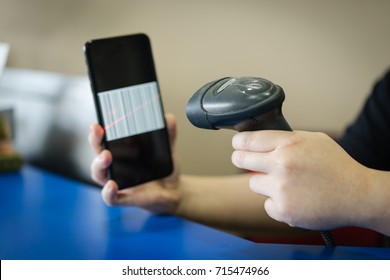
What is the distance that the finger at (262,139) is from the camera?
33cm

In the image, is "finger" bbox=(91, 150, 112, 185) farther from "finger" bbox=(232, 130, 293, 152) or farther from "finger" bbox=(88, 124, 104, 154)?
"finger" bbox=(232, 130, 293, 152)

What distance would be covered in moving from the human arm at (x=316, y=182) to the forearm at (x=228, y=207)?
265mm

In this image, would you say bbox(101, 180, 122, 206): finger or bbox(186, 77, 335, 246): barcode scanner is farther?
bbox(101, 180, 122, 206): finger

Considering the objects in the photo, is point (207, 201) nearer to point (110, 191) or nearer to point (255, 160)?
point (110, 191)

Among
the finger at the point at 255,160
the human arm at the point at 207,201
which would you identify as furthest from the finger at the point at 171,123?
the finger at the point at 255,160

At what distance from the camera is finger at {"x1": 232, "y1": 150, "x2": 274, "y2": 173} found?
342 millimetres

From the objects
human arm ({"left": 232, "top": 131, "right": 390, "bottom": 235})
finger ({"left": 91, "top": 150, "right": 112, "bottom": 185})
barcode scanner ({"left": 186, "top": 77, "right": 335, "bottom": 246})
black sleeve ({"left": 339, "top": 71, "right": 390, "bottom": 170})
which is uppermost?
barcode scanner ({"left": 186, "top": 77, "right": 335, "bottom": 246})

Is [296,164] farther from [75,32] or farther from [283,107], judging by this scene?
[75,32]

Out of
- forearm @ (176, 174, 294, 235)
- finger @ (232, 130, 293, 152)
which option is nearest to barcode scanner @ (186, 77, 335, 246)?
finger @ (232, 130, 293, 152)

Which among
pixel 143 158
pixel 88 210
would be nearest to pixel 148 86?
pixel 143 158

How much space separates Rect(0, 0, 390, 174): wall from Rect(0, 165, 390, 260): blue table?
0.08m

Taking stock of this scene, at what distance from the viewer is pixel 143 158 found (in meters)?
0.48

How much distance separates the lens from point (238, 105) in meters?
0.31

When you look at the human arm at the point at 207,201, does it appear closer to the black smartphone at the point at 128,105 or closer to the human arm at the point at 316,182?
the black smartphone at the point at 128,105
